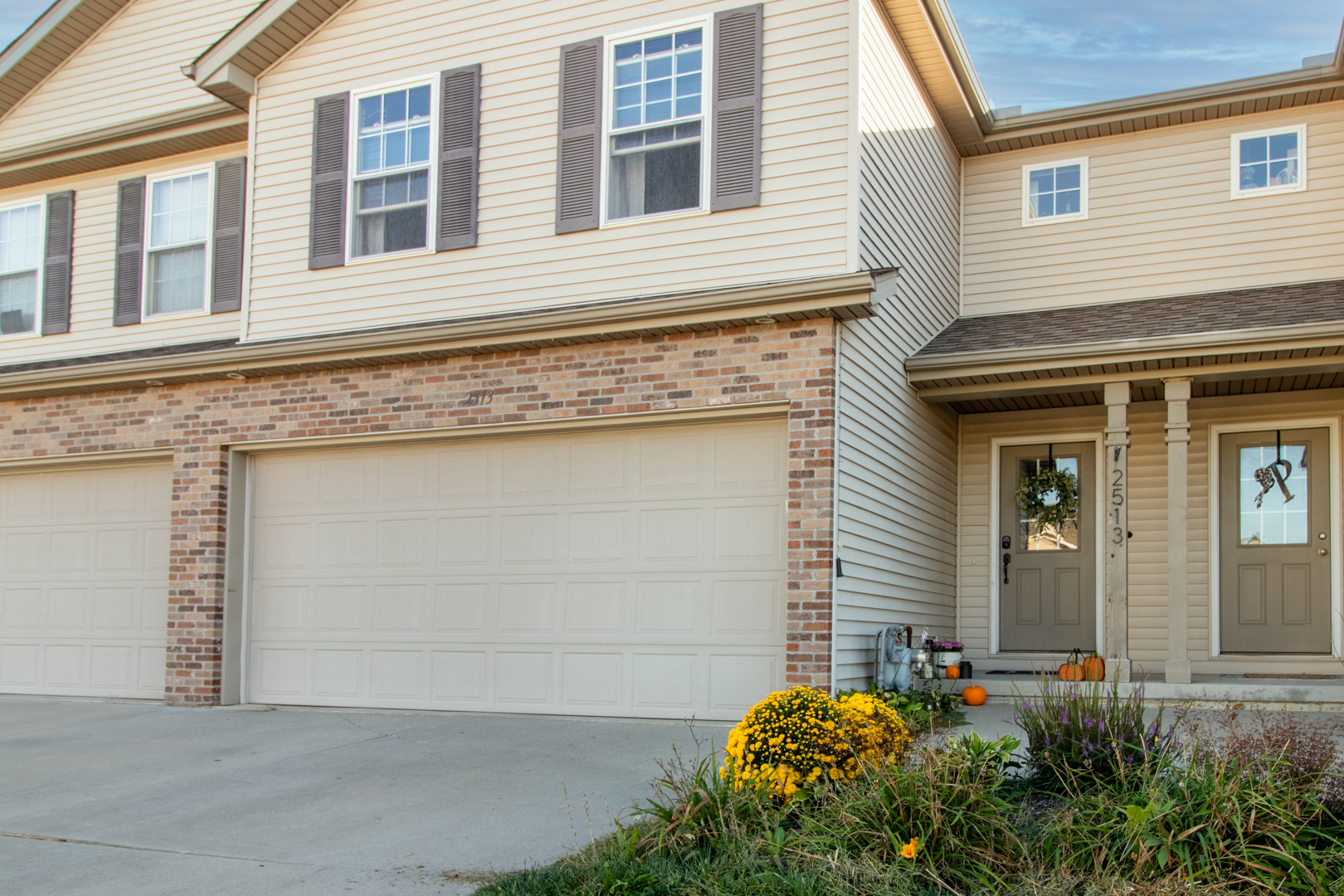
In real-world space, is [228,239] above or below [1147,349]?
above

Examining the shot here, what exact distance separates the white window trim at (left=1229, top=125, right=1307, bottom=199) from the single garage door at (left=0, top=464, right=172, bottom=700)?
35.5 feet

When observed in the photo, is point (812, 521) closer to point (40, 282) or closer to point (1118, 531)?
point (1118, 531)

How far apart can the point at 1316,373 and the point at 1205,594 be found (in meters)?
2.26

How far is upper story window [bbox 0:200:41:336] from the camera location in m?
13.2

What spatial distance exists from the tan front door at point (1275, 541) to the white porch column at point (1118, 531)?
1.74 m

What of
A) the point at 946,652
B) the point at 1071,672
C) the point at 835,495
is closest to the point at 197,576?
the point at 835,495

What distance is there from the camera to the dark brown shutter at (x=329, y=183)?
10867 millimetres

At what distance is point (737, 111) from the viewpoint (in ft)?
30.4

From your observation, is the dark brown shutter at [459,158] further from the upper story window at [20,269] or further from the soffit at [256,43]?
the upper story window at [20,269]

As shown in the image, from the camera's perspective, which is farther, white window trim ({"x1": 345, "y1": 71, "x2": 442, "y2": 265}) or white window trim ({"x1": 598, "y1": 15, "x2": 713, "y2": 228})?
white window trim ({"x1": 345, "y1": 71, "x2": 442, "y2": 265})

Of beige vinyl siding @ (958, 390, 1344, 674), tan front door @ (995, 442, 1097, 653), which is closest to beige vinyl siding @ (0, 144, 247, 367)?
beige vinyl siding @ (958, 390, 1344, 674)

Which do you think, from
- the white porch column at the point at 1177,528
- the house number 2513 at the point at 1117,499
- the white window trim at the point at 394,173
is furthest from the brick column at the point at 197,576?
the white porch column at the point at 1177,528

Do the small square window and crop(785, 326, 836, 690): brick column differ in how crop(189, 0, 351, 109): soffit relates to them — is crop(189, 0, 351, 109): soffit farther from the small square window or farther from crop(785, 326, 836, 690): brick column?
crop(785, 326, 836, 690): brick column

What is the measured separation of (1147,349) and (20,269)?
39.4 ft
